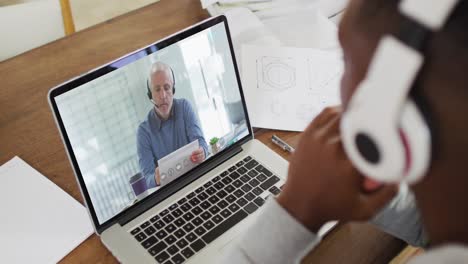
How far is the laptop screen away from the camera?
77cm

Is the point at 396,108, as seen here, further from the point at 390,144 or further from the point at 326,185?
the point at 326,185

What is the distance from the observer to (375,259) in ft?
2.70

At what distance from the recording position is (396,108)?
0.38 meters

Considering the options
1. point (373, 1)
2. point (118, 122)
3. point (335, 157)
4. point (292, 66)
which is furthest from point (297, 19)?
point (373, 1)

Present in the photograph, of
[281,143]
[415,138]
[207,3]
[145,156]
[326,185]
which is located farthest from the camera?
[207,3]

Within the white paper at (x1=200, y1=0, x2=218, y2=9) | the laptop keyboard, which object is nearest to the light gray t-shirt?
the laptop keyboard

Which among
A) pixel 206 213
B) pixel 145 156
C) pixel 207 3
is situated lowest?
pixel 206 213

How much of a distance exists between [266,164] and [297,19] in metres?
0.42

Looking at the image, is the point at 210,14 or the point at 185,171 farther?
the point at 210,14

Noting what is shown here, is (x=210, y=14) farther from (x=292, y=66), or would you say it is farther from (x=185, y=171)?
(x=185, y=171)

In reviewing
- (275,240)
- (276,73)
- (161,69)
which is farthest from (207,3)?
(275,240)

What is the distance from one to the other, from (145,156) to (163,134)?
0.15ft

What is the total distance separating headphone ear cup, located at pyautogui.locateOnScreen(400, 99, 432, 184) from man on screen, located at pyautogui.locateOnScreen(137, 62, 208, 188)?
510mm

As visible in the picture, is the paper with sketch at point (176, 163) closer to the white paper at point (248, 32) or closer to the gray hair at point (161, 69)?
the gray hair at point (161, 69)
